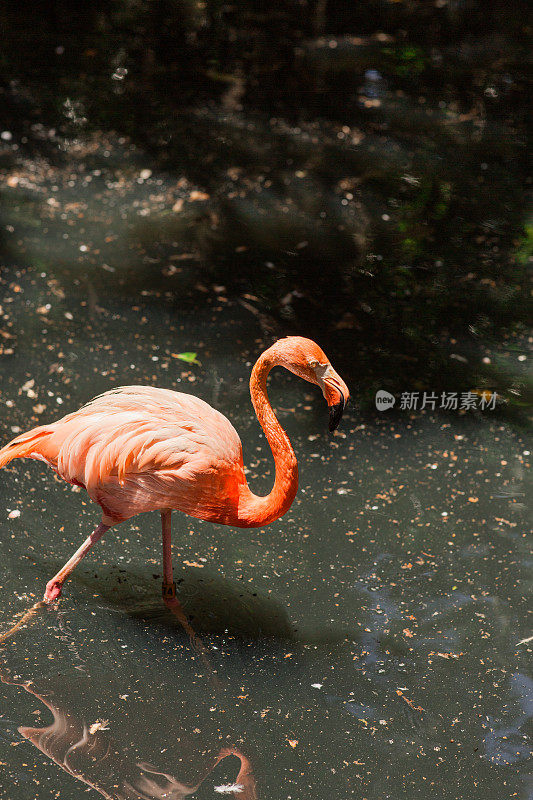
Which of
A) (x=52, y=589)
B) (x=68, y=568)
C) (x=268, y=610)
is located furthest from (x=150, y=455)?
→ (x=268, y=610)

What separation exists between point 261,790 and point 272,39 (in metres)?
7.68

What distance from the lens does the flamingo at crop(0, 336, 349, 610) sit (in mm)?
3246

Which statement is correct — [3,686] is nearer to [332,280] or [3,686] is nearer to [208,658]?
[208,658]

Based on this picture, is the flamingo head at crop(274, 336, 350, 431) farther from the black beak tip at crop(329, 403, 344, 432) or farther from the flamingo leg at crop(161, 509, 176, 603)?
the flamingo leg at crop(161, 509, 176, 603)

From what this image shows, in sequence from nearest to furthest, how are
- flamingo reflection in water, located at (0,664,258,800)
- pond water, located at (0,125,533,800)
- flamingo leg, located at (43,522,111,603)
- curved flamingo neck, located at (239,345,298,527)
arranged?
flamingo reflection in water, located at (0,664,258,800) < pond water, located at (0,125,533,800) < curved flamingo neck, located at (239,345,298,527) < flamingo leg, located at (43,522,111,603)

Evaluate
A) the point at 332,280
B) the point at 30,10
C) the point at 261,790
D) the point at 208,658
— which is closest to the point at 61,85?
the point at 30,10

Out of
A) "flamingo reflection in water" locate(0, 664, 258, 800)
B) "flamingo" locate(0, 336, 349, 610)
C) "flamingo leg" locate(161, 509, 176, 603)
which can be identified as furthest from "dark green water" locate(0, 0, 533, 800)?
"flamingo" locate(0, 336, 349, 610)

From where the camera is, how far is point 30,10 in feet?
28.4

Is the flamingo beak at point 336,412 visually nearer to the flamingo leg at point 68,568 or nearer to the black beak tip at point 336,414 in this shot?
the black beak tip at point 336,414

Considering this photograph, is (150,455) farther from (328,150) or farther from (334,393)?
(328,150)

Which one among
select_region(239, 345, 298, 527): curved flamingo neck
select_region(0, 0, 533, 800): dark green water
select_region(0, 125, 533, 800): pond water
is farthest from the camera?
select_region(239, 345, 298, 527): curved flamingo neck

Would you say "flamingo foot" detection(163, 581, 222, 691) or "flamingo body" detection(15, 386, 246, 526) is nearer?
"flamingo body" detection(15, 386, 246, 526)

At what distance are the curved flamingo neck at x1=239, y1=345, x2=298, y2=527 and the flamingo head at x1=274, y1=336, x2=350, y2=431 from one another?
84 millimetres

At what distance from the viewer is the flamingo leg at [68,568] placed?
11.4 feet
